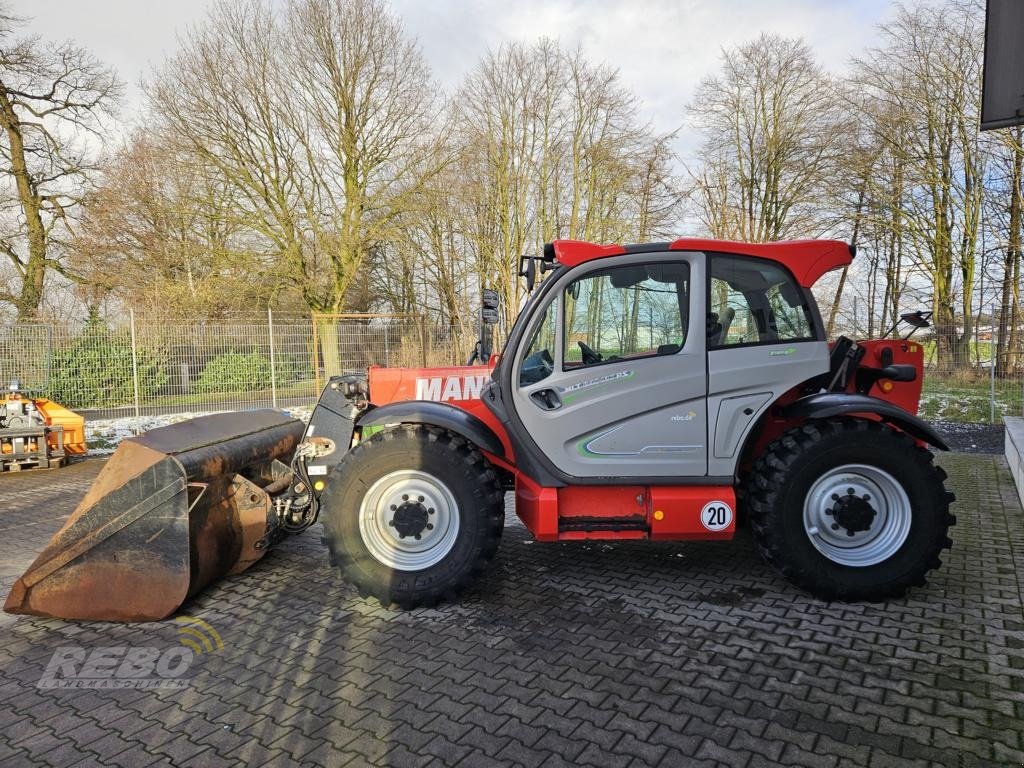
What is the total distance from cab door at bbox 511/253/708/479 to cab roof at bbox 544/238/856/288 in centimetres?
6

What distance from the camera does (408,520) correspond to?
3.96m

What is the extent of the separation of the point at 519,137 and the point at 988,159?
12171 mm

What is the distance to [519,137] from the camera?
20.0 metres

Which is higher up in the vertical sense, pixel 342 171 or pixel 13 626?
pixel 342 171

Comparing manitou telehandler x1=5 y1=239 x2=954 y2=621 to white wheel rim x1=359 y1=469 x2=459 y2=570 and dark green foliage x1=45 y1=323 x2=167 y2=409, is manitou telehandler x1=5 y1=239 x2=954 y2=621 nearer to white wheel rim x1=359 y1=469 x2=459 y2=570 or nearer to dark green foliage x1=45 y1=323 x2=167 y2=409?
white wheel rim x1=359 y1=469 x2=459 y2=570

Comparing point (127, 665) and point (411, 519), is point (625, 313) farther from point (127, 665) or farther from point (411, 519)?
point (127, 665)

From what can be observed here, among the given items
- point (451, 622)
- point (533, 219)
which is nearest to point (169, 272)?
point (533, 219)

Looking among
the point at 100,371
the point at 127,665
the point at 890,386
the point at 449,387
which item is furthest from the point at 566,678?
the point at 100,371

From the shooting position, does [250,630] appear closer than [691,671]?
No

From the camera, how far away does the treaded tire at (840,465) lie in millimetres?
3857

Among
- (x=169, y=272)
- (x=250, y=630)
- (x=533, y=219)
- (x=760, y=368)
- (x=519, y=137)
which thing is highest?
(x=519, y=137)

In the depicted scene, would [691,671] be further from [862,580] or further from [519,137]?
[519,137]

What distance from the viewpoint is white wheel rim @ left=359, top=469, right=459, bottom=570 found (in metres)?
3.97

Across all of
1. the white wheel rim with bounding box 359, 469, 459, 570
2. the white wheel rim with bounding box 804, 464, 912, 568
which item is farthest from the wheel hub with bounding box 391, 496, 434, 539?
the white wheel rim with bounding box 804, 464, 912, 568
